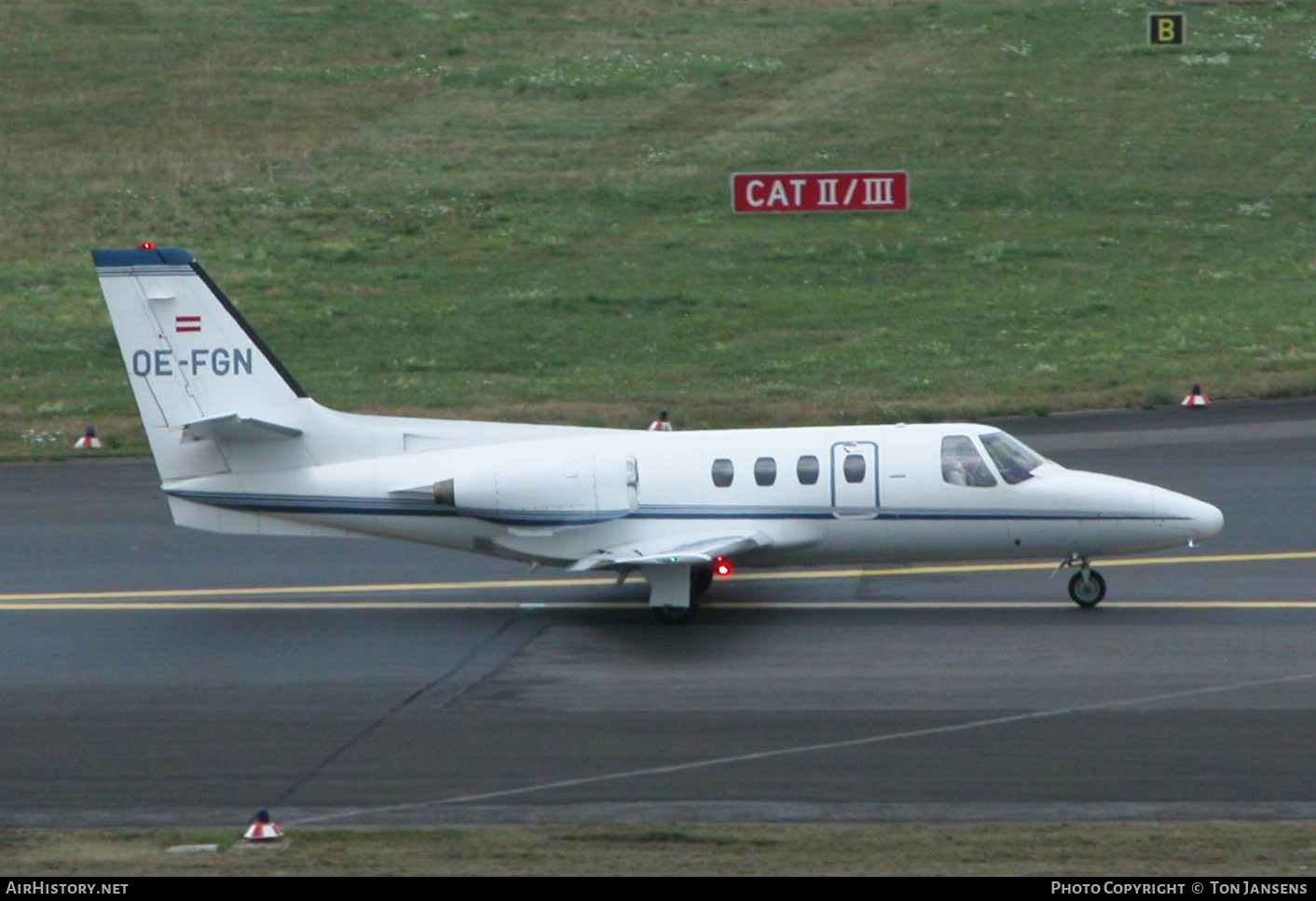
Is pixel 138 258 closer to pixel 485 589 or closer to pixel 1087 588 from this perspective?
pixel 485 589

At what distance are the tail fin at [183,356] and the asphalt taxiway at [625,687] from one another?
79.9 inches

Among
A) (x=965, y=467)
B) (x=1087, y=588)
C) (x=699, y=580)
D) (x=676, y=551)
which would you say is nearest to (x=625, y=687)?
(x=676, y=551)

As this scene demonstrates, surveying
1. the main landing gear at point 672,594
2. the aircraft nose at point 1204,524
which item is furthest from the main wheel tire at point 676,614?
the aircraft nose at point 1204,524

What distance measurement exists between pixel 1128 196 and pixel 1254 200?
139 inches

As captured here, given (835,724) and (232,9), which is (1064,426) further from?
(232,9)

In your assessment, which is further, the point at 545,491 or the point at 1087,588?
the point at 1087,588

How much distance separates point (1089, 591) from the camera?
19.9 metres

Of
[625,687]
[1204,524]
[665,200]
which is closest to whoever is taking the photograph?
[625,687]

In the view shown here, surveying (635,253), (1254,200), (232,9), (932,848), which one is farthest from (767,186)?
(932,848)

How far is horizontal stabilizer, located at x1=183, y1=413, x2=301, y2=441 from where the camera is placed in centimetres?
1989

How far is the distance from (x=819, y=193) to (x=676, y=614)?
32.6 meters

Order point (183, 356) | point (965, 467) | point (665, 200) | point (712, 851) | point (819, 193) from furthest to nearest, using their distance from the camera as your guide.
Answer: point (665, 200), point (819, 193), point (183, 356), point (965, 467), point (712, 851)

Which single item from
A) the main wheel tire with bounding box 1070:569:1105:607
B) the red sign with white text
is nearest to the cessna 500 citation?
the main wheel tire with bounding box 1070:569:1105:607

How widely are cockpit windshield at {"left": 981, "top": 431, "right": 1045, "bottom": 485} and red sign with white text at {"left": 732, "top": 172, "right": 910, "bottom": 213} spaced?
98.6ft
